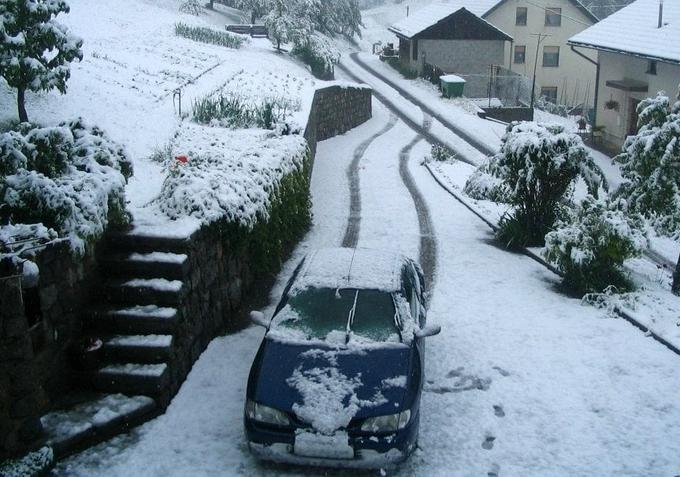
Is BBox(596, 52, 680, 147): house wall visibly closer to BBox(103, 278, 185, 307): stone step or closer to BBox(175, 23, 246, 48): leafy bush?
BBox(175, 23, 246, 48): leafy bush

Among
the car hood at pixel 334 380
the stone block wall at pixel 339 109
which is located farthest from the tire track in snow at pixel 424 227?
the car hood at pixel 334 380

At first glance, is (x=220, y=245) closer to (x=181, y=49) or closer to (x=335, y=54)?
(x=181, y=49)

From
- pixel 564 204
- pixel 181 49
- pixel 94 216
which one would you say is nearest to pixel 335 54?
pixel 181 49

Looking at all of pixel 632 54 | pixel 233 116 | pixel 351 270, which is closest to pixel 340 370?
pixel 351 270

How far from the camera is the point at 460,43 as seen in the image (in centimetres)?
4462

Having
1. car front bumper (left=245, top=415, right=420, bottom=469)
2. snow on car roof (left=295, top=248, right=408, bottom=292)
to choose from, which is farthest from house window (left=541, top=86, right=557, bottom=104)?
car front bumper (left=245, top=415, right=420, bottom=469)

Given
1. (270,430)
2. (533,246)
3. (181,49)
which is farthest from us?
(181,49)

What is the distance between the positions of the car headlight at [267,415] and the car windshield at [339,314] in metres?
1.06

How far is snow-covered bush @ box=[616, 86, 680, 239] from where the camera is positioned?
11.4m

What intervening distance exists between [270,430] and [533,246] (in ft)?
28.5

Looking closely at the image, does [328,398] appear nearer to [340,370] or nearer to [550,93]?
[340,370]

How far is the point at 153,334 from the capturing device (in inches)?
309

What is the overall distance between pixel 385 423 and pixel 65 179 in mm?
4549

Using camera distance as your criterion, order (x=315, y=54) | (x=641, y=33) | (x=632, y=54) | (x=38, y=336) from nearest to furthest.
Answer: (x=38, y=336) → (x=632, y=54) → (x=641, y=33) → (x=315, y=54)
